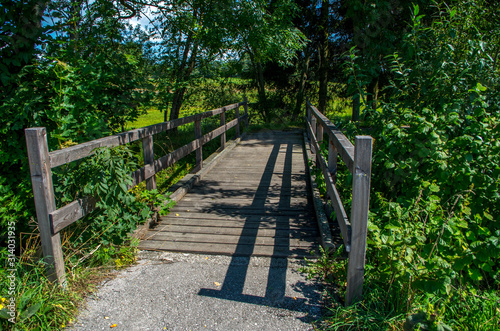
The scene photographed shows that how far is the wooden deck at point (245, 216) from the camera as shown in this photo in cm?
393

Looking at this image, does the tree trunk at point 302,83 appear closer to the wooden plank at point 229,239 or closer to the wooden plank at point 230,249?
the wooden plank at point 229,239

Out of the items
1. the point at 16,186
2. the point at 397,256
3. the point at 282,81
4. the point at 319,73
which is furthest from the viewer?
the point at 282,81

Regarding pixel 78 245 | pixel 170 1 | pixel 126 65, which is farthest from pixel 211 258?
pixel 170 1

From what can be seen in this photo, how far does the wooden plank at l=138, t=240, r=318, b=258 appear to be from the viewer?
3.72m

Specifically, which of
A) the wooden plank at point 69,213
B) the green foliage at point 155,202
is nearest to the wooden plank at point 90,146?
the wooden plank at point 69,213

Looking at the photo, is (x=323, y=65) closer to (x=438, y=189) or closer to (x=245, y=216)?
(x=245, y=216)

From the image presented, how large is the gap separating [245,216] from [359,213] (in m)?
2.43

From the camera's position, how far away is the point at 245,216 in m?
4.82

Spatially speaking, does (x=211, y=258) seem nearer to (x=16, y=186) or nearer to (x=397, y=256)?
(x=397, y=256)

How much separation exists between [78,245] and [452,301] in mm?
3141

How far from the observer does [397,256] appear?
2.57m

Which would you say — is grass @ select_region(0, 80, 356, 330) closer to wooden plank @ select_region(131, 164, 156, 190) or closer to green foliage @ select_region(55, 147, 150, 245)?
green foliage @ select_region(55, 147, 150, 245)

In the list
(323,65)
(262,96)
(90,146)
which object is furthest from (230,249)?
(323,65)

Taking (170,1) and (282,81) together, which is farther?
(282,81)
